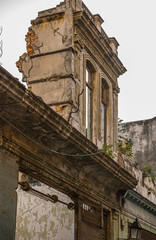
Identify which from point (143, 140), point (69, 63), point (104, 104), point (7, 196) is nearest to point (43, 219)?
point (104, 104)

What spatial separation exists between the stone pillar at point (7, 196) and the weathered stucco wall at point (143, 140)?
14868 mm

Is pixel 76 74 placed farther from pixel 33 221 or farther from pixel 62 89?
pixel 33 221

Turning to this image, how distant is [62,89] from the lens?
38.3ft

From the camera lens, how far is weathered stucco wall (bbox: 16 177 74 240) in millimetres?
12703

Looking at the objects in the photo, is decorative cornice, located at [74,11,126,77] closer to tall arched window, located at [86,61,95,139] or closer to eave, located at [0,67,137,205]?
tall arched window, located at [86,61,95,139]

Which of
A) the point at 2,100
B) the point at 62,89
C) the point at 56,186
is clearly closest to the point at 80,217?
the point at 56,186

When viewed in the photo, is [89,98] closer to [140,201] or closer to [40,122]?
[140,201]

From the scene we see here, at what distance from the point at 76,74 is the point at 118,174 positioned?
2.64 meters

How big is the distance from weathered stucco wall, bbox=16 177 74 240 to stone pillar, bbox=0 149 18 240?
465 centimetres

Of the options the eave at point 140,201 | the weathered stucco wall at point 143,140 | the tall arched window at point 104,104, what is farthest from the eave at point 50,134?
the weathered stucco wall at point 143,140

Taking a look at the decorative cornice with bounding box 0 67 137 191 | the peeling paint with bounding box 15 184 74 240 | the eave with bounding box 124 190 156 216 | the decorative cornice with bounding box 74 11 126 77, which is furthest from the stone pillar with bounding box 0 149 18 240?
the eave with bounding box 124 190 156 216

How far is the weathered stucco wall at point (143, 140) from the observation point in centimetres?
2269

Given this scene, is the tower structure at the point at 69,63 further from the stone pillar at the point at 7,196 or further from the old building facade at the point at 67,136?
the stone pillar at the point at 7,196

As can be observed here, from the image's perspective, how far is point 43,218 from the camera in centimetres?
1300
